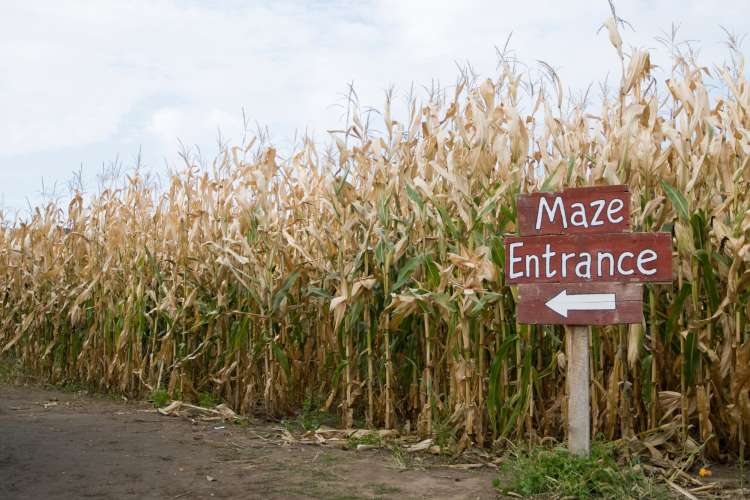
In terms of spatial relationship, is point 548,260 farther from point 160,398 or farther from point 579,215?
point 160,398

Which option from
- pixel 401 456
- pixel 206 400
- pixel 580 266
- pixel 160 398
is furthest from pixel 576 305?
pixel 160 398

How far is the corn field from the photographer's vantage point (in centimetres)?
475

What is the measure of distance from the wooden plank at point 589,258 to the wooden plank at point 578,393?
0.33 m

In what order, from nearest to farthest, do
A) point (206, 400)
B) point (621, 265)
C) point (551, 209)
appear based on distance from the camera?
point (621, 265), point (551, 209), point (206, 400)

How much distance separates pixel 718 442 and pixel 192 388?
461cm

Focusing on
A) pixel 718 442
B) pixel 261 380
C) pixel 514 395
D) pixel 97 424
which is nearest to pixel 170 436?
pixel 97 424

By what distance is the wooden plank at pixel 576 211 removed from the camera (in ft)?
13.9

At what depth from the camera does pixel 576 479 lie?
4.11m

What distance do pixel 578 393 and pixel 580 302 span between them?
1.68 feet

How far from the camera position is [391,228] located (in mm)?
5824

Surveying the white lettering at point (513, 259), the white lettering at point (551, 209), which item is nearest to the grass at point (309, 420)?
the white lettering at point (513, 259)

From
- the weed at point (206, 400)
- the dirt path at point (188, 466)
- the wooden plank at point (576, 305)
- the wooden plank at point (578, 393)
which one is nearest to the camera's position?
the wooden plank at point (576, 305)

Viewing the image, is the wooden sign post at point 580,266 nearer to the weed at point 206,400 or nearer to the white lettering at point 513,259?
the white lettering at point 513,259

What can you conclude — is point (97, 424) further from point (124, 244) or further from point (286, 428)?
point (124, 244)
